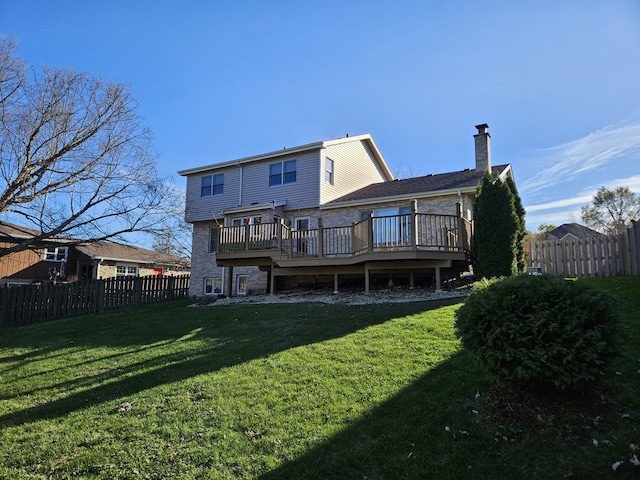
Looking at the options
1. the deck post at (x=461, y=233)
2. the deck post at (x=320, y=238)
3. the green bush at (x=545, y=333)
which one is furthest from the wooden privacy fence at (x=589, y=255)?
the green bush at (x=545, y=333)

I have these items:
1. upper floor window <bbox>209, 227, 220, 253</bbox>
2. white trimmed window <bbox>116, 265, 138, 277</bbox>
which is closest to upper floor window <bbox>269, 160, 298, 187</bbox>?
upper floor window <bbox>209, 227, 220, 253</bbox>

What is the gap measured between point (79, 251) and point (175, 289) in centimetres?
1334

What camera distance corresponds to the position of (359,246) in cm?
1326

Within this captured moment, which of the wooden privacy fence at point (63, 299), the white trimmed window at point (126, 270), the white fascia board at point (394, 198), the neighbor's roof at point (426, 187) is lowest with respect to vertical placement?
the wooden privacy fence at point (63, 299)

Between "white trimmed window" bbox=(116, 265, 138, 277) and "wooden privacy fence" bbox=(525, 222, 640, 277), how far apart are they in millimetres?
27113

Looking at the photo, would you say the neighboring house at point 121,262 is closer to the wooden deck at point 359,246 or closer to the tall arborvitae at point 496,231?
the wooden deck at point 359,246

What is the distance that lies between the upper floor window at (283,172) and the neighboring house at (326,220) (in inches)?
1.9

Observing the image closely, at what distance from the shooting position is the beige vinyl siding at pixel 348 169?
61.2 ft

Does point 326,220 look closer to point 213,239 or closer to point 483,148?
point 213,239

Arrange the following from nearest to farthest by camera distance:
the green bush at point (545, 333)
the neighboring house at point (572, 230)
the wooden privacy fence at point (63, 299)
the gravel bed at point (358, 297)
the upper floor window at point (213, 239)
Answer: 1. the green bush at point (545, 333)
2. the gravel bed at point (358, 297)
3. the wooden privacy fence at point (63, 299)
4. the upper floor window at point (213, 239)
5. the neighboring house at point (572, 230)

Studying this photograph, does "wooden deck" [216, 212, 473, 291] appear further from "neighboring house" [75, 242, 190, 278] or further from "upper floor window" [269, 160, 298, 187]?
"neighboring house" [75, 242, 190, 278]

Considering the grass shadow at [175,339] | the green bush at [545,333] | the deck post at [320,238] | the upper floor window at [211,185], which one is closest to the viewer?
the green bush at [545,333]

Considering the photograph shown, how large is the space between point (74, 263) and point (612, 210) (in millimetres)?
46545

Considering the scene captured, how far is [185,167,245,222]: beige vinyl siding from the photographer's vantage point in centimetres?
2056
